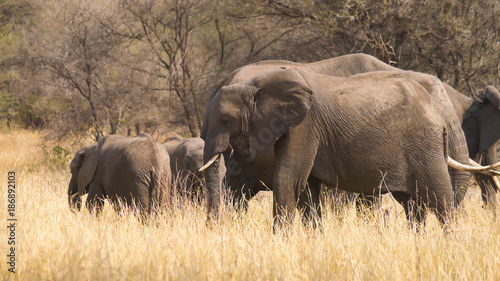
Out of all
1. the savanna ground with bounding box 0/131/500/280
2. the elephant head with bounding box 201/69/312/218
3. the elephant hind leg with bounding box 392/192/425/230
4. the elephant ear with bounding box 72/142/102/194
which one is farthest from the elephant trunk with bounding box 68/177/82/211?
the elephant hind leg with bounding box 392/192/425/230

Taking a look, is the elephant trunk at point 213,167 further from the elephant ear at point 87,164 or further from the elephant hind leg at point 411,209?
the elephant ear at point 87,164

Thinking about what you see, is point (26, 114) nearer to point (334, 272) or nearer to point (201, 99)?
point (201, 99)

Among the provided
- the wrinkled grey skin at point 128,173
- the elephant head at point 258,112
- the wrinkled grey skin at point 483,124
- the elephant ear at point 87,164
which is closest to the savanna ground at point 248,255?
the elephant head at point 258,112

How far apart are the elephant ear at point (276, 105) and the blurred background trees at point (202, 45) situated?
6.03m

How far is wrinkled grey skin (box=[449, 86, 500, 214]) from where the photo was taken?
368 inches

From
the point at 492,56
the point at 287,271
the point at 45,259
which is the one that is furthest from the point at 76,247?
the point at 492,56

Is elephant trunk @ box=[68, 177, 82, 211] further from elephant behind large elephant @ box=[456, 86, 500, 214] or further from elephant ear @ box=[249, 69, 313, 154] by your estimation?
elephant behind large elephant @ box=[456, 86, 500, 214]

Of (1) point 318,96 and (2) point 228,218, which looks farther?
(2) point 228,218

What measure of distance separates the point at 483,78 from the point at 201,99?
6.43m

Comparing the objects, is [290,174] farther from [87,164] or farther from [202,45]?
[202,45]

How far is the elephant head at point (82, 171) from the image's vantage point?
894 cm

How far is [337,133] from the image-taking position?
19.5ft

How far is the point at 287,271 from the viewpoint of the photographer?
470 centimetres

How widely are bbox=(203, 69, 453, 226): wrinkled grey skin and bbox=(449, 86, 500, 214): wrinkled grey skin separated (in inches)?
143
